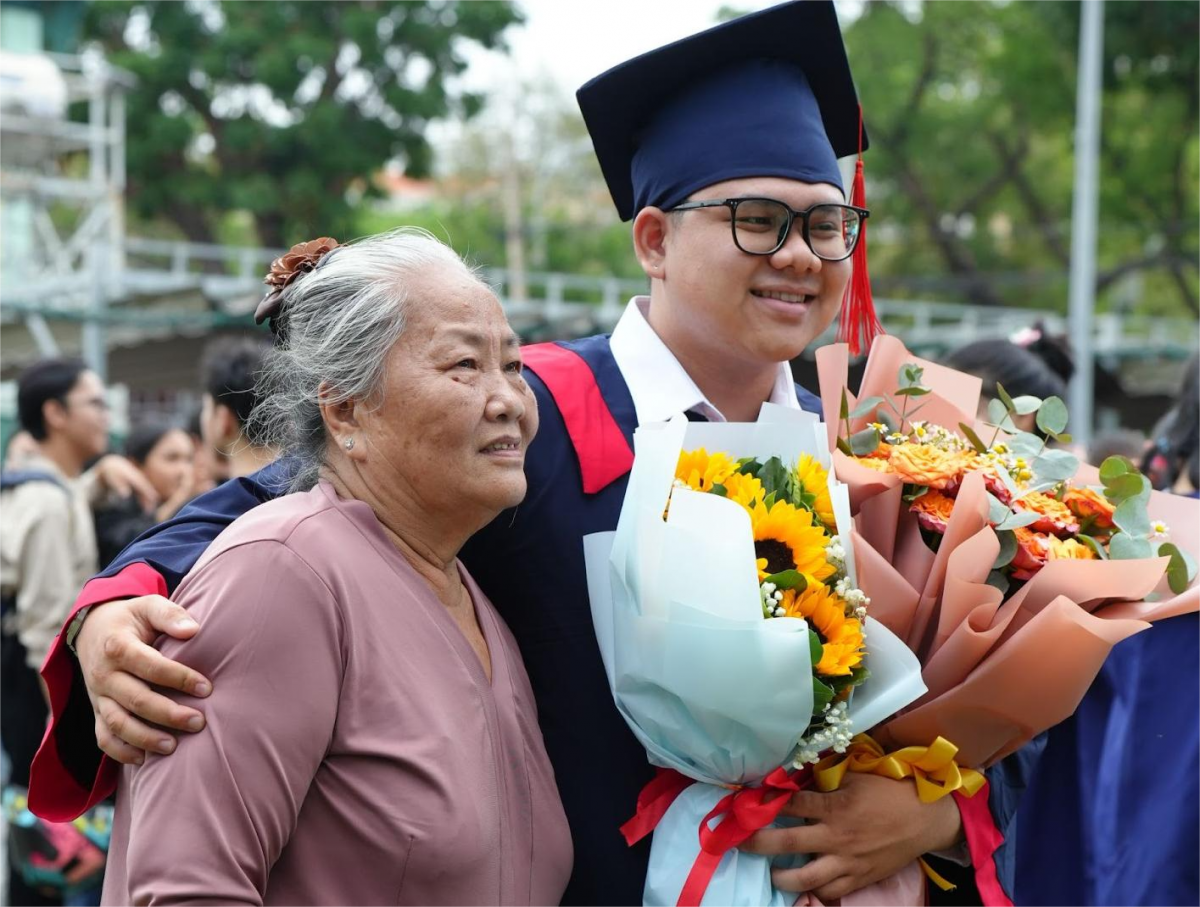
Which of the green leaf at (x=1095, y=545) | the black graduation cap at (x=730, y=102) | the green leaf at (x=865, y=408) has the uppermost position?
the black graduation cap at (x=730, y=102)

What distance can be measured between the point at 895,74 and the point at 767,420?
24.9 metres

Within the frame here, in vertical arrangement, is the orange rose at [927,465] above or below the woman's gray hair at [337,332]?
below

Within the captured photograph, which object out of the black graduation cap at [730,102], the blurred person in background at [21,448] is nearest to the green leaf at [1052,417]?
the black graduation cap at [730,102]

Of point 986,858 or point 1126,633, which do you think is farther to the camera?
point 986,858

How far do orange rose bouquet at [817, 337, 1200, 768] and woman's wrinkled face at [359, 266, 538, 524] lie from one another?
1.85 ft

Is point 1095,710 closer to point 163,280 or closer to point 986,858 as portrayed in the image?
point 986,858

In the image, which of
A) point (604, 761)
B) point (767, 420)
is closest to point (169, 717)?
point (604, 761)

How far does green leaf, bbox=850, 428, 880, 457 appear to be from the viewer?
92.0 inches

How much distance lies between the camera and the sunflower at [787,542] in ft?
6.68

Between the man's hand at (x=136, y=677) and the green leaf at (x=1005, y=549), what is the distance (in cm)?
118

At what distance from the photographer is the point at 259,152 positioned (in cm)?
2456

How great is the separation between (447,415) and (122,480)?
355 cm

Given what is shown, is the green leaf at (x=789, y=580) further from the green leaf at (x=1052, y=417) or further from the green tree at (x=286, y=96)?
the green tree at (x=286, y=96)

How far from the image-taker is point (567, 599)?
2.38 m
